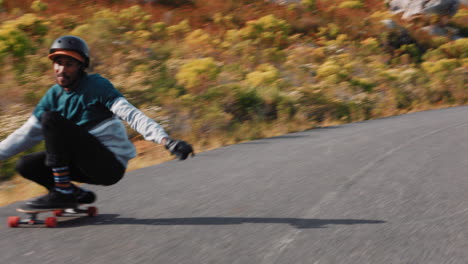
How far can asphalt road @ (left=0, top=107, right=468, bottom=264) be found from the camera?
3875mm

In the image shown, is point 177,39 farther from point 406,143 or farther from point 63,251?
point 63,251

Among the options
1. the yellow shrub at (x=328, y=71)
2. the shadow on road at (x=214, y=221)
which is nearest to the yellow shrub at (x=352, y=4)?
the yellow shrub at (x=328, y=71)

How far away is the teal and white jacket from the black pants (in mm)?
94

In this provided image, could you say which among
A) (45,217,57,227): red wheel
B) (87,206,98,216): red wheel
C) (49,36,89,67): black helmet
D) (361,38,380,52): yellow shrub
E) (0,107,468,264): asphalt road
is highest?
(49,36,89,67): black helmet

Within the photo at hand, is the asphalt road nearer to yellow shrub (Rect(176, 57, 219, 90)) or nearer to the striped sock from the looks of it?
the striped sock

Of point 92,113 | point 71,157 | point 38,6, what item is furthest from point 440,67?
point 71,157

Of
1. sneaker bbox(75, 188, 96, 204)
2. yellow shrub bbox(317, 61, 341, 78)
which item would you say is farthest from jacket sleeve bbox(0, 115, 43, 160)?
yellow shrub bbox(317, 61, 341, 78)

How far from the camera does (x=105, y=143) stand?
4.45 meters

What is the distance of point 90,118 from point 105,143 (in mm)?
224

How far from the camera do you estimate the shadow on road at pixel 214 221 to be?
4.66 meters

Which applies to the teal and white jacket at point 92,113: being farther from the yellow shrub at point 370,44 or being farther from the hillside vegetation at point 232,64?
the yellow shrub at point 370,44

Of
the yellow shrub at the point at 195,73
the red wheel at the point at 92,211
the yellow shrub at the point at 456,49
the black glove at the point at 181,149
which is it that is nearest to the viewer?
the black glove at the point at 181,149

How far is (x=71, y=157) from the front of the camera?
14.3 feet

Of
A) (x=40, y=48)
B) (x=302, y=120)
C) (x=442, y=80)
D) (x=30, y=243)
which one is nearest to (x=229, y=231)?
(x=30, y=243)
